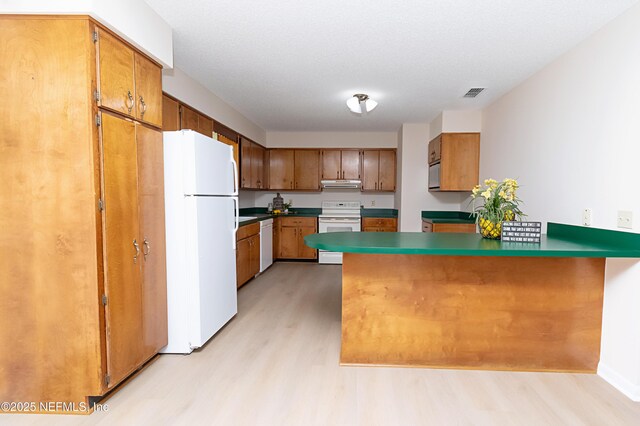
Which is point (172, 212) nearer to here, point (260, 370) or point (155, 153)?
point (155, 153)

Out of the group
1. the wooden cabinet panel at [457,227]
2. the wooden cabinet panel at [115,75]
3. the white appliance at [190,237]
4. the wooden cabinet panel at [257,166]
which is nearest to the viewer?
the wooden cabinet panel at [115,75]

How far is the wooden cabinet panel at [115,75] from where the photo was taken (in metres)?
1.79

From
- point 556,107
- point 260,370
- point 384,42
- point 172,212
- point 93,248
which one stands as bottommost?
point 260,370

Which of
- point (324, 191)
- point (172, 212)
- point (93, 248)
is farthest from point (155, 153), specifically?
point (324, 191)

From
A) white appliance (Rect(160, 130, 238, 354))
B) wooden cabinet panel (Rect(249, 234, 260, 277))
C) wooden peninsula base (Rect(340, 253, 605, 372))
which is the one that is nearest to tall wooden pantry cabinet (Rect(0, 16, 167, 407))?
white appliance (Rect(160, 130, 238, 354))

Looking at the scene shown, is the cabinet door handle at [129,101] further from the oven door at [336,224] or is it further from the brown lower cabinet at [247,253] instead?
the oven door at [336,224]

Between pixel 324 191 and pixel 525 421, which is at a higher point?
pixel 324 191

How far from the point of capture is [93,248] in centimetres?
176

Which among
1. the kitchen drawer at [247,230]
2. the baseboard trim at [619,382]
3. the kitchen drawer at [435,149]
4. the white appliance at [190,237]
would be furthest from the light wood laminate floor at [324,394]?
the kitchen drawer at [435,149]

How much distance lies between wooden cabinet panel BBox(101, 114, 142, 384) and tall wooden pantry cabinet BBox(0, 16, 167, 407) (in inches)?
0.4

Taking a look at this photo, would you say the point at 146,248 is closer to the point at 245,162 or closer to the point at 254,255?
the point at 254,255

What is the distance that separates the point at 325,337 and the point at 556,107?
275 cm

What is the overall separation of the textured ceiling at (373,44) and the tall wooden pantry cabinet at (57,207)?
0.70 meters

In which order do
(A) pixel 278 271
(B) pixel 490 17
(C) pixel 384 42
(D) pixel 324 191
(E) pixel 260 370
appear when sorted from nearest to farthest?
1. (B) pixel 490 17
2. (E) pixel 260 370
3. (C) pixel 384 42
4. (A) pixel 278 271
5. (D) pixel 324 191
